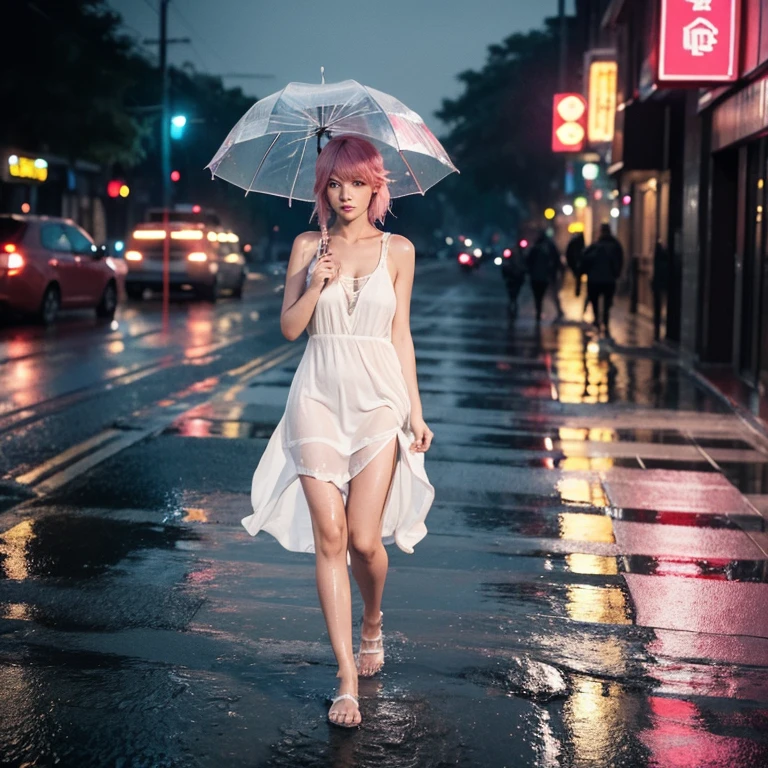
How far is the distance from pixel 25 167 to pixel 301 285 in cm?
3584

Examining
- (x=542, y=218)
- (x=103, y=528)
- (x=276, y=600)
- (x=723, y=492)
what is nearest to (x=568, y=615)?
(x=276, y=600)

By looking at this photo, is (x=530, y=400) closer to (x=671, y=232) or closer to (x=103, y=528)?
(x=103, y=528)

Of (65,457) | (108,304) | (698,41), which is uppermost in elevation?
(698,41)

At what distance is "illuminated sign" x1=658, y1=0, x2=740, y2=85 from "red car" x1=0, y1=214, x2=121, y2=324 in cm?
1066

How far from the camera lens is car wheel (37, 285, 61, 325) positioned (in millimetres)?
22375

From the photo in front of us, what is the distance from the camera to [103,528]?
7590mm

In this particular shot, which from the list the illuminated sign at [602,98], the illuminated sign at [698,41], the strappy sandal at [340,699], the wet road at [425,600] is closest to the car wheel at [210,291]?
the illuminated sign at [602,98]

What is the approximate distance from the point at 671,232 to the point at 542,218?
50754 mm

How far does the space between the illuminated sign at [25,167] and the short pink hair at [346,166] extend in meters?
35.2

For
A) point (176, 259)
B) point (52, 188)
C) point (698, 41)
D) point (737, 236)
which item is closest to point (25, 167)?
point (176, 259)

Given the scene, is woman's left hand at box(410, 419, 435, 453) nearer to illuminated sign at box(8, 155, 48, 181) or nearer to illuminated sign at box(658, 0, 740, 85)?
illuminated sign at box(658, 0, 740, 85)

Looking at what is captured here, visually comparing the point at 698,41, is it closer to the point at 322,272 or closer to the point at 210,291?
the point at 322,272

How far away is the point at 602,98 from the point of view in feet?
121

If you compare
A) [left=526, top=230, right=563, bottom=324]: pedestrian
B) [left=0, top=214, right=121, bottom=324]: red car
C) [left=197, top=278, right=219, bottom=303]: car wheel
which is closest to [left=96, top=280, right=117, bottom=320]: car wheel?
[left=0, top=214, right=121, bottom=324]: red car
